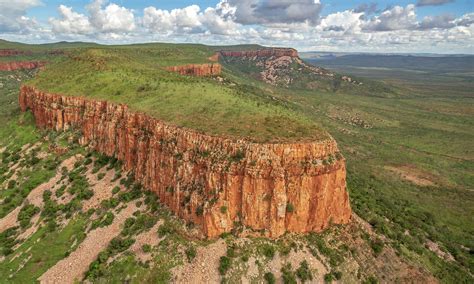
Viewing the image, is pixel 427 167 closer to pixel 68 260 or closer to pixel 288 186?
pixel 288 186

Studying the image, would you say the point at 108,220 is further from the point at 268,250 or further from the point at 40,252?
the point at 268,250

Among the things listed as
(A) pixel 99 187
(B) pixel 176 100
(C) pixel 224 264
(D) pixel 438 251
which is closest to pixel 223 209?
(C) pixel 224 264

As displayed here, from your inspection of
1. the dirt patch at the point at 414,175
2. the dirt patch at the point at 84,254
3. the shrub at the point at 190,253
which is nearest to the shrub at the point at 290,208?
the shrub at the point at 190,253

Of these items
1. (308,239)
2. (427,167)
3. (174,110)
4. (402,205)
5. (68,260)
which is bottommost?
(427,167)

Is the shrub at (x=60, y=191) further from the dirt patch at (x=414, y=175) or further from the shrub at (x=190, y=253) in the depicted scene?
the dirt patch at (x=414, y=175)

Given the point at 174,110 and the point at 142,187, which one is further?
the point at 174,110

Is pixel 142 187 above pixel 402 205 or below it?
above

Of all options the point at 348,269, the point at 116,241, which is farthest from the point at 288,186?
the point at 116,241
